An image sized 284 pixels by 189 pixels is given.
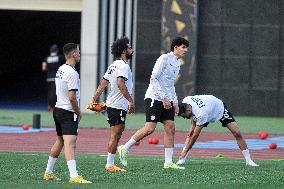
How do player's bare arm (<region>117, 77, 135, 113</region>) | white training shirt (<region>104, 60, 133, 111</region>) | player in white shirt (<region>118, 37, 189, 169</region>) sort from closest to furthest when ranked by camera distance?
player's bare arm (<region>117, 77, 135, 113</region>)
white training shirt (<region>104, 60, 133, 111</region>)
player in white shirt (<region>118, 37, 189, 169</region>)

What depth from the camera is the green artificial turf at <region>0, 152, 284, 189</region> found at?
1408 centimetres

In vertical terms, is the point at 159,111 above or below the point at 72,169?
above

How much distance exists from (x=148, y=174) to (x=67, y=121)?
1650 mm

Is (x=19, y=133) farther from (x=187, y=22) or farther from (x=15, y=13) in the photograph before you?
(x=15, y=13)

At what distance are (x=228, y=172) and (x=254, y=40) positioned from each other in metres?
19.9

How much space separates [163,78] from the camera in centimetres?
1744

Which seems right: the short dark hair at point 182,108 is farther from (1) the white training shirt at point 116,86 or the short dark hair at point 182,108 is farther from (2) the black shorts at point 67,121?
(2) the black shorts at point 67,121

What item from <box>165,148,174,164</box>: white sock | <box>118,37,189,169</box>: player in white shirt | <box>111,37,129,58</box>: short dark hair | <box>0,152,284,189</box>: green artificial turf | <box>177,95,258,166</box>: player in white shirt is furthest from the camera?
<box>177,95,258,166</box>: player in white shirt

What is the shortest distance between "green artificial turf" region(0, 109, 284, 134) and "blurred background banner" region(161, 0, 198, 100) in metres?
1.78

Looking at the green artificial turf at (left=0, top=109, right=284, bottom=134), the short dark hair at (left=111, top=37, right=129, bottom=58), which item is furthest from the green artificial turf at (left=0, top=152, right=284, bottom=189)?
the green artificial turf at (left=0, top=109, right=284, bottom=134)

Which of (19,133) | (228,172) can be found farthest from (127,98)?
(19,133)

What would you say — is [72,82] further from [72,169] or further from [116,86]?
[116,86]

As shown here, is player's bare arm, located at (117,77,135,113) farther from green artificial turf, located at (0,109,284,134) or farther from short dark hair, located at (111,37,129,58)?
green artificial turf, located at (0,109,284,134)

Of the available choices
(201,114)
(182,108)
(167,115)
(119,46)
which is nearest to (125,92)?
(119,46)
